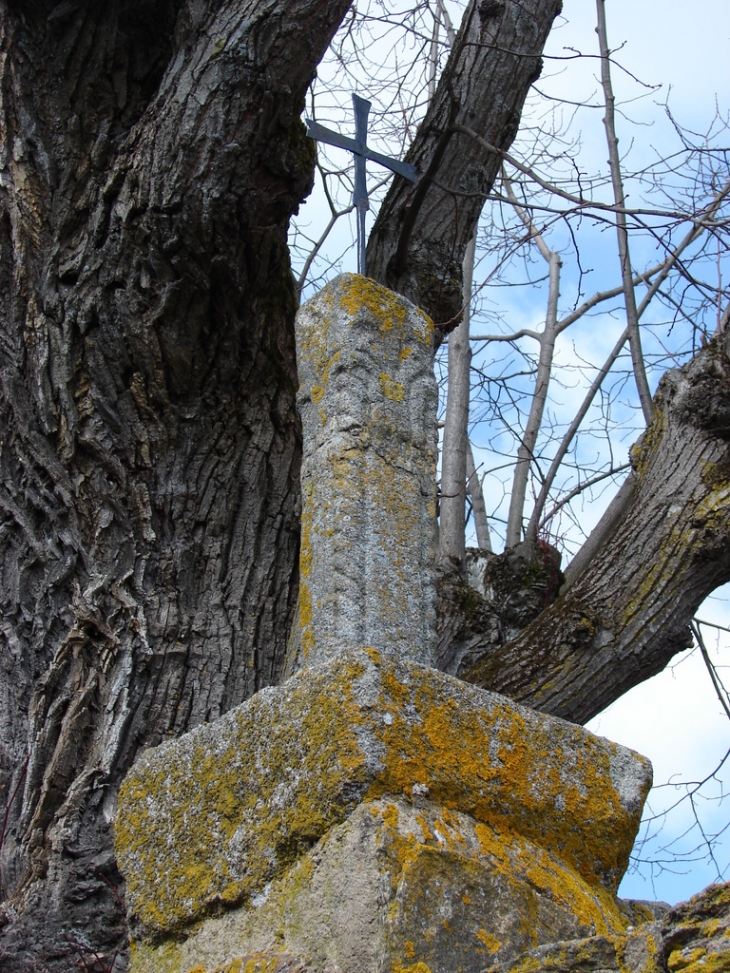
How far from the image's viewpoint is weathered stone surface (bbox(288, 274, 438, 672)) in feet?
6.67

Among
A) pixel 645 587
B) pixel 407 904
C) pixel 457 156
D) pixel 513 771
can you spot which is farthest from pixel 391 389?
pixel 457 156

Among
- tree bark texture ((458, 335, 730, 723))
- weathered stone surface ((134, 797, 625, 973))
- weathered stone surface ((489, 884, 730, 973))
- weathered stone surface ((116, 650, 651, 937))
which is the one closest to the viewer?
weathered stone surface ((489, 884, 730, 973))

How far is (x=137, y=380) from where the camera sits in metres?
2.94

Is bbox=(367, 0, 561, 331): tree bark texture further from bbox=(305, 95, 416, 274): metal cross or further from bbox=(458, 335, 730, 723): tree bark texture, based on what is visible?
bbox=(458, 335, 730, 723): tree bark texture

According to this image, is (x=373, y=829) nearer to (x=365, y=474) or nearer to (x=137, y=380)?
(x=365, y=474)

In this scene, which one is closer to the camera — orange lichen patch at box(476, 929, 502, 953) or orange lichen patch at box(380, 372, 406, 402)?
orange lichen patch at box(476, 929, 502, 953)

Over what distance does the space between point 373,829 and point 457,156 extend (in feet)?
9.83

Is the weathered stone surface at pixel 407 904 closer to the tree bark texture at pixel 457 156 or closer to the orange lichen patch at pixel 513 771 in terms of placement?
the orange lichen patch at pixel 513 771

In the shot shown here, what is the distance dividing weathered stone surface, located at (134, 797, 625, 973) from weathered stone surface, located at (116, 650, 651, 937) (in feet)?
0.11

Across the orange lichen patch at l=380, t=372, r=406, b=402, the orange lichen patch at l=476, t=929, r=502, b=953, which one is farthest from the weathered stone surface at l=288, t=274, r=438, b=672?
the orange lichen patch at l=476, t=929, r=502, b=953

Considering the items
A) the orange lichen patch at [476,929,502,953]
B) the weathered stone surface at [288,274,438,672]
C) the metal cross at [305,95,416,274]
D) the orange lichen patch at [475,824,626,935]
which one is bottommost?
the orange lichen patch at [476,929,502,953]

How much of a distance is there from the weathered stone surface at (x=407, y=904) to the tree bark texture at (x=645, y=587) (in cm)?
148

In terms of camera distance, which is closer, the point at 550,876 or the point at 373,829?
A: the point at 373,829

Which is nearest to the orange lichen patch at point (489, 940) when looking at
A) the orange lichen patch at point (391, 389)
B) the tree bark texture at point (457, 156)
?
the orange lichen patch at point (391, 389)
